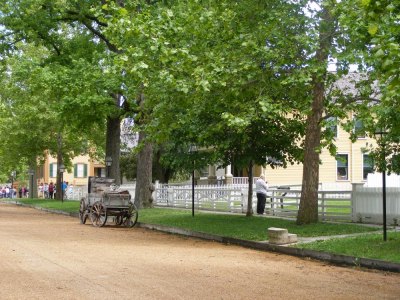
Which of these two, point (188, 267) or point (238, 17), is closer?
point (188, 267)

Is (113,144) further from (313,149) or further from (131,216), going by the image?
(313,149)

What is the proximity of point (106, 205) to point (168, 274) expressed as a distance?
12.1 m

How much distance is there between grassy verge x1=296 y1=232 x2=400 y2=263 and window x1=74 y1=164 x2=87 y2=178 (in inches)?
2447

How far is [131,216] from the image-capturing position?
23.4 meters

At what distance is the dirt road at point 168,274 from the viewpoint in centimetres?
884

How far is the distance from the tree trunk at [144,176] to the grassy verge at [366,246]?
1634 centimetres

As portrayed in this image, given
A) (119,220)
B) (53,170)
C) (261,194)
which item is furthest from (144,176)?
(53,170)

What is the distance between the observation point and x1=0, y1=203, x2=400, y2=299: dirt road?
8.84 m

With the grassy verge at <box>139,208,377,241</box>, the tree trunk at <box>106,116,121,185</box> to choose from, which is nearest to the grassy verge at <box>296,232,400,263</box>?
the grassy verge at <box>139,208,377,241</box>

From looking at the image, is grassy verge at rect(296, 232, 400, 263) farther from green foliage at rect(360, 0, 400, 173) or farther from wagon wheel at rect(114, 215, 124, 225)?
wagon wheel at rect(114, 215, 124, 225)

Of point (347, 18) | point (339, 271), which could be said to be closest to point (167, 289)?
point (339, 271)

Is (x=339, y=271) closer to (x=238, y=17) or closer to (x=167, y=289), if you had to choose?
(x=167, y=289)

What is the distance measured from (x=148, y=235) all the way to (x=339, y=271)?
9319 millimetres

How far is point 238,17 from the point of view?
17344 mm
